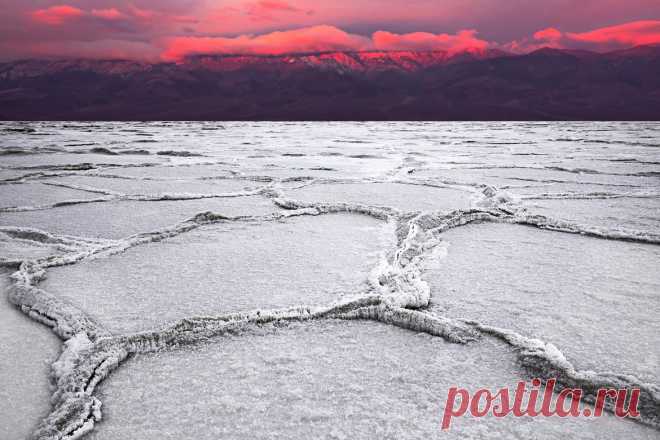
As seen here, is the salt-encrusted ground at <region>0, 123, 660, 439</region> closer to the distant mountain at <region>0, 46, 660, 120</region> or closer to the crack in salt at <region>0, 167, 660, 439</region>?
the crack in salt at <region>0, 167, 660, 439</region>

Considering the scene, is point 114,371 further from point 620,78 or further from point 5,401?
point 620,78

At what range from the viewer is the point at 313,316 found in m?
0.91

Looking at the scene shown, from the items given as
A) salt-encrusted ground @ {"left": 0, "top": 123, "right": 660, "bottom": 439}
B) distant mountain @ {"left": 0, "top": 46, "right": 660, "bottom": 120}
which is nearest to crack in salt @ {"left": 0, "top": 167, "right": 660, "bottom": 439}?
salt-encrusted ground @ {"left": 0, "top": 123, "right": 660, "bottom": 439}

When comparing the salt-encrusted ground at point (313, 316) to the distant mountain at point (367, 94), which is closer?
the salt-encrusted ground at point (313, 316)

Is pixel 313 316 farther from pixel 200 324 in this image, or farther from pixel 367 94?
pixel 367 94

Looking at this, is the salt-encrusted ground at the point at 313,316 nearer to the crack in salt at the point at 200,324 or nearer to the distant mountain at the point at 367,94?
the crack in salt at the point at 200,324

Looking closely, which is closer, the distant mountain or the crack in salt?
the crack in salt

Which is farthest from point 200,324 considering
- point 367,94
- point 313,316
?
point 367,94

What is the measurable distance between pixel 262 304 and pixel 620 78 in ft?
409

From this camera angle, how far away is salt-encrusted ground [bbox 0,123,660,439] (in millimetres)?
626

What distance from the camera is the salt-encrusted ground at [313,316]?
0.63 meters

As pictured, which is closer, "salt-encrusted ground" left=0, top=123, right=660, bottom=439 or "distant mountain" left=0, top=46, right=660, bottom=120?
"salt-encrusted ground" left=0, top=123, right=660, bottom=439

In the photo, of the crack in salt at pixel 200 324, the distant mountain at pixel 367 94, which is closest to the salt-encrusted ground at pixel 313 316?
the crack in salt at pixel 200 324

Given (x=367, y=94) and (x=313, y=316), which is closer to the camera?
(x=313, y=316)
